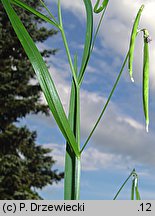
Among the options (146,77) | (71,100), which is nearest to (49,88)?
(71,100)

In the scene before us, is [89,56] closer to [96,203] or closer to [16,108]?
[96,203]

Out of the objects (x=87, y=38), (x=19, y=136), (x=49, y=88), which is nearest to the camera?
(x=49, y=88)

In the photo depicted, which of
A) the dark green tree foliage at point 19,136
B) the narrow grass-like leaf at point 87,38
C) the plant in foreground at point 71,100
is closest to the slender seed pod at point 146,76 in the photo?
the plant in foreground at point 71,100

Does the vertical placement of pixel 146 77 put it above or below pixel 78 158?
above

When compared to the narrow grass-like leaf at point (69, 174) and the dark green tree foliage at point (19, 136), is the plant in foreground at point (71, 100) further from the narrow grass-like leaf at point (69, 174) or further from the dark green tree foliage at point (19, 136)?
the dark green tree foliage at point (19, 136)

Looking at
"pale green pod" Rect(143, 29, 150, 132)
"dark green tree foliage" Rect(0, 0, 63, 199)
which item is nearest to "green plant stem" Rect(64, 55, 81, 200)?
"pale green pod" Rect(143, 29, 150, 132)

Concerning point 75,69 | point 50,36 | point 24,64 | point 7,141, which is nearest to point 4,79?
point 24,64

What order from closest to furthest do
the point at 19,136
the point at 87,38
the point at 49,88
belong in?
the point at 49,88 < the point at 87,38 < the point at 19,136

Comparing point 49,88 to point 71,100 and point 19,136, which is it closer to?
point 71,100

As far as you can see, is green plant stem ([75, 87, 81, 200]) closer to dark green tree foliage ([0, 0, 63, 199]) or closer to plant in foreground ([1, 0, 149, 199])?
plant in foreground ([1, 0, 149, 199])
